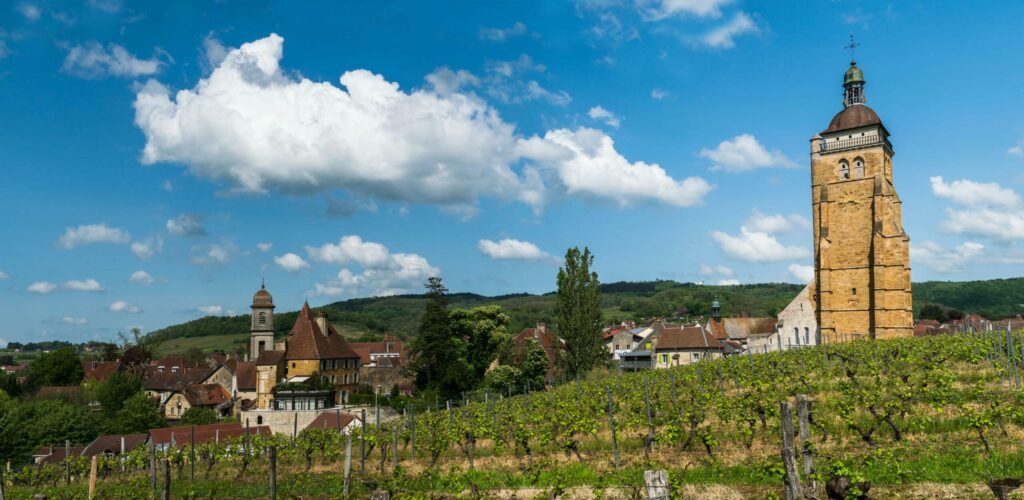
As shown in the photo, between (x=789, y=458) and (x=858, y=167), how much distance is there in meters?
33.7

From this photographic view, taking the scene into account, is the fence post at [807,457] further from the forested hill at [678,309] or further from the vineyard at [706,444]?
the forested hill at [678,309]

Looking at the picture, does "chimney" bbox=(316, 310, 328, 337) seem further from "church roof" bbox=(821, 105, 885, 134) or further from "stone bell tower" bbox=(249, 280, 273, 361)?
"church roof" bbox=(821, 105, 885, 134)

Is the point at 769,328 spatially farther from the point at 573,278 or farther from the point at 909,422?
the point at 909,422

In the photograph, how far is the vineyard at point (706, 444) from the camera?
38.1 ft

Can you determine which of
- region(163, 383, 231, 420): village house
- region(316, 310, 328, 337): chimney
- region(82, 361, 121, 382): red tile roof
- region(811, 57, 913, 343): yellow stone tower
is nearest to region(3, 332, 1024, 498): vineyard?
region(811, 57, 913, 343): yellow stone tower

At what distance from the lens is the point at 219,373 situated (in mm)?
77625

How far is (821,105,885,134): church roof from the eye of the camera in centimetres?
3800

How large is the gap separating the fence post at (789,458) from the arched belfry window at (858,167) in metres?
33.3

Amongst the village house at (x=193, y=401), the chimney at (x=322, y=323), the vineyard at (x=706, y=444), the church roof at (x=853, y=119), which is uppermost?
the church roof at (x=853, y=119)

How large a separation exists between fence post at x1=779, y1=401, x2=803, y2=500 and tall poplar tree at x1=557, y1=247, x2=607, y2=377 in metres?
31.2

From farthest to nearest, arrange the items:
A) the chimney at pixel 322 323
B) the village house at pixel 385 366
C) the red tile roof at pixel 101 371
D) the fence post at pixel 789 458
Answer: the red tile roof at pixel 101 371, the village house at pixel 385 366, the chimney at pixel 322 323, the fence post at pixel 789 458

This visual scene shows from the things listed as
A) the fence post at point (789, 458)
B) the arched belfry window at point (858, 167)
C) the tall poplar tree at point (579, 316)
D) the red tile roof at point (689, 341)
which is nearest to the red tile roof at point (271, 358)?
the tall poplar tree at point (579, 316)

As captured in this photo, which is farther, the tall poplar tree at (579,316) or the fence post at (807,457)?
the tall poplar tree at (579,316)

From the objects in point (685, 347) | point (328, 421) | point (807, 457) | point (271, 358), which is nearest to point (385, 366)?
point (271, 358)
